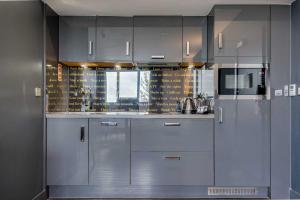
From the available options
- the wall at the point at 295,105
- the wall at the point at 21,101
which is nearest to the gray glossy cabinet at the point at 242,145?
the wall at the point at 295,105

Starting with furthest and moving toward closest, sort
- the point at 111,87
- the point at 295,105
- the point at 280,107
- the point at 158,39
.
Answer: the point at 111,87
the point at 158,39
the point at 280,107
the point at 295,105

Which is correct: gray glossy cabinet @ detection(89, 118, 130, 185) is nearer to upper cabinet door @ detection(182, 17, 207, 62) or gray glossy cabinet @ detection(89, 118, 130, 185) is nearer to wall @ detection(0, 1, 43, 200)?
wall @ detection(0, 1, 43, 200)

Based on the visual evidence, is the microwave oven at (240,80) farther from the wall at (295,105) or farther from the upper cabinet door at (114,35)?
the upper cabinet door at (114,35)

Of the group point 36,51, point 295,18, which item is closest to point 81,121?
point 36,51

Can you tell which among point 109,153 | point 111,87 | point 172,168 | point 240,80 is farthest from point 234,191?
point 111,87

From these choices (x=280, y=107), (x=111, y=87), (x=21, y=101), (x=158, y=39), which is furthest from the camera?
(x=111, y=87)

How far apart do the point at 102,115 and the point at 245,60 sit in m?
1.69

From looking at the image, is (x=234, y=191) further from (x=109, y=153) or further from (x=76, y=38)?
(x=76, y=38)

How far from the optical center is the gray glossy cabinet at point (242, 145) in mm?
3072

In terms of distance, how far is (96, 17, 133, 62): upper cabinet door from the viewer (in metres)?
3.49

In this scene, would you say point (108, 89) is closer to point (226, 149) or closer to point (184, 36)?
point (184, 36)

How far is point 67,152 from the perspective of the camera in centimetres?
307

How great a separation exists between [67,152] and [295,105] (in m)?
2.50

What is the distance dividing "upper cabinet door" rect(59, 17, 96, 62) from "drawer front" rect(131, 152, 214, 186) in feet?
4.64
